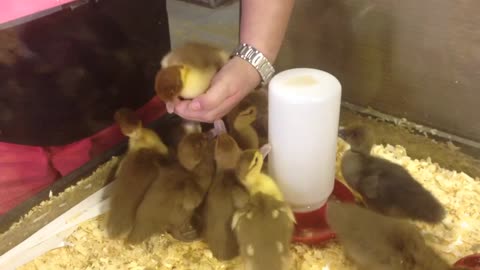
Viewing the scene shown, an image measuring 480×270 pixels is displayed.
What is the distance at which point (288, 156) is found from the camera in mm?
1119

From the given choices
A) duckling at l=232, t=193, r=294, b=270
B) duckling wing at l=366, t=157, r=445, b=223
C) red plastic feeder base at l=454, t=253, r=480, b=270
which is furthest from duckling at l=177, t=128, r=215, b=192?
red plastic feeder base at l=454, t=253, r=480, b=270

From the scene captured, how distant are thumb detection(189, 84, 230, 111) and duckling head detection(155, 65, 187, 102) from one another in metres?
0.04

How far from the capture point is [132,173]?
1154mm

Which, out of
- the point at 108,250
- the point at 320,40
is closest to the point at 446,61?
the point at 320,40

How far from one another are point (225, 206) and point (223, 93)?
0.21 metres

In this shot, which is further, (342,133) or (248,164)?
(342,133)

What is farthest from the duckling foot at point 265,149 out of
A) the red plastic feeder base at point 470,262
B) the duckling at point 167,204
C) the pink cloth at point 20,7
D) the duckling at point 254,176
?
the pink cloth at point 20,7

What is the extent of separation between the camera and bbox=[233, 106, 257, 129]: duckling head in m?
1.17

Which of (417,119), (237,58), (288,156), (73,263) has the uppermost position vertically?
(237,58)

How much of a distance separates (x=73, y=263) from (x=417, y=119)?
0.85 metres

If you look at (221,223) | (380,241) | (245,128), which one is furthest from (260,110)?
(380,241)

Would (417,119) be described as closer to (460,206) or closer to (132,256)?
(460,206)

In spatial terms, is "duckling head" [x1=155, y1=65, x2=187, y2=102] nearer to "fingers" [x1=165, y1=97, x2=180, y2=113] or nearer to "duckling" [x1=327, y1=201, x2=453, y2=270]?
"fingers" [x1=165, y1=97, x2=180, y2=113]

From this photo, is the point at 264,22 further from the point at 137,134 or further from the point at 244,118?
the point at 137,134
